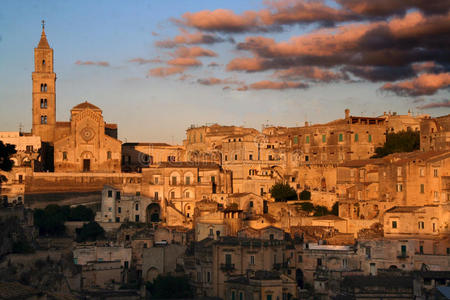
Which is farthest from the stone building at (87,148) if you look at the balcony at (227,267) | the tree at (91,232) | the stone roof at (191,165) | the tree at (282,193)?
the balcony at (227,267)

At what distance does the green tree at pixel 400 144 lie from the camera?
217 feet

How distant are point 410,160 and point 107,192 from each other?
69.7 feet

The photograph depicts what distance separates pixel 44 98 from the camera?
7588cm

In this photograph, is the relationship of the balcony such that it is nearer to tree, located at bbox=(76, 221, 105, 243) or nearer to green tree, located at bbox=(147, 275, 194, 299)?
green tree, located at bbox=(147, 275, 194, 299)

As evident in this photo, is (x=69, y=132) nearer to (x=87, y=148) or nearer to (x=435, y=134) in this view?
(x=87, y=148)

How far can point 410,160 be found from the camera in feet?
184

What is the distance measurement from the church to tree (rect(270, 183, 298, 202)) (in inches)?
545

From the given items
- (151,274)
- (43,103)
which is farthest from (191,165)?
(43,103)

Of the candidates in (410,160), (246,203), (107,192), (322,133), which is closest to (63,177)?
(107,192)

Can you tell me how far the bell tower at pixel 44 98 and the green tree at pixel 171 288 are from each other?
3112cm

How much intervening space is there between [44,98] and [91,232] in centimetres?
2034

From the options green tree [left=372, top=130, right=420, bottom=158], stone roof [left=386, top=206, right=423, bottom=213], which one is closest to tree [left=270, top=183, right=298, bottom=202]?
green tree [left=372, top=130, right=420, bottom=158]

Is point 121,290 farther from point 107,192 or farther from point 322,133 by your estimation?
point 322,133

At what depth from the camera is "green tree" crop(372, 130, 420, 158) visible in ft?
217
